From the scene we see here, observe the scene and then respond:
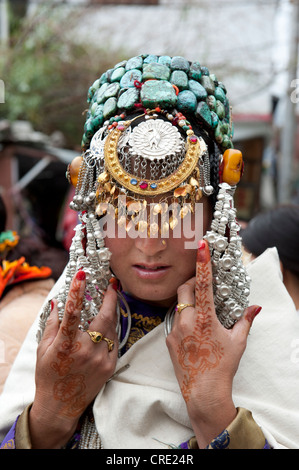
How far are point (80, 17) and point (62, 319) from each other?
7257 mm

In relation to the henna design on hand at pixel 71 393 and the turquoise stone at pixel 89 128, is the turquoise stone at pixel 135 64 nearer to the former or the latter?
the turquoise stone at pixel 89 128

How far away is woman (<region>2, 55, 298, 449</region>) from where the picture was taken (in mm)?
1439

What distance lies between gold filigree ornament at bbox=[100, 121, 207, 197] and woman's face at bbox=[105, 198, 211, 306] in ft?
0.45

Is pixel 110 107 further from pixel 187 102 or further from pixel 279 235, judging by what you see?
pixel 279 235

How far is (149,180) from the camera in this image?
4.80 ft

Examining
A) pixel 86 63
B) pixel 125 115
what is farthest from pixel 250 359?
pixel 86 63

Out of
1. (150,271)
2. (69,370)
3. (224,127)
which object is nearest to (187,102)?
(224,127)

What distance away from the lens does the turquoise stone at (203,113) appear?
5.09ft

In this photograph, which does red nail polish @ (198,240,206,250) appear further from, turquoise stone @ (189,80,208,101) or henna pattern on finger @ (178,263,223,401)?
turquoise stone @ (189,80,208,101)

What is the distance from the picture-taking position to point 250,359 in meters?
1.60

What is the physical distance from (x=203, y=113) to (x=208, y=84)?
0.48 feet

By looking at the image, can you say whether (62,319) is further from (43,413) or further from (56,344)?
(43,413)

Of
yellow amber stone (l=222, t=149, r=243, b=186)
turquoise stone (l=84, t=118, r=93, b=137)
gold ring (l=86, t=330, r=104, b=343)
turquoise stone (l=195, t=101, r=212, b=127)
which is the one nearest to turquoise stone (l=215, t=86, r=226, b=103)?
turquoise stone (l=195, t=101, r=212, b=127)

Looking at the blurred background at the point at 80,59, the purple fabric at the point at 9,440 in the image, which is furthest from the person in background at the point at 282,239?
the blurred background at the point at 80,59
